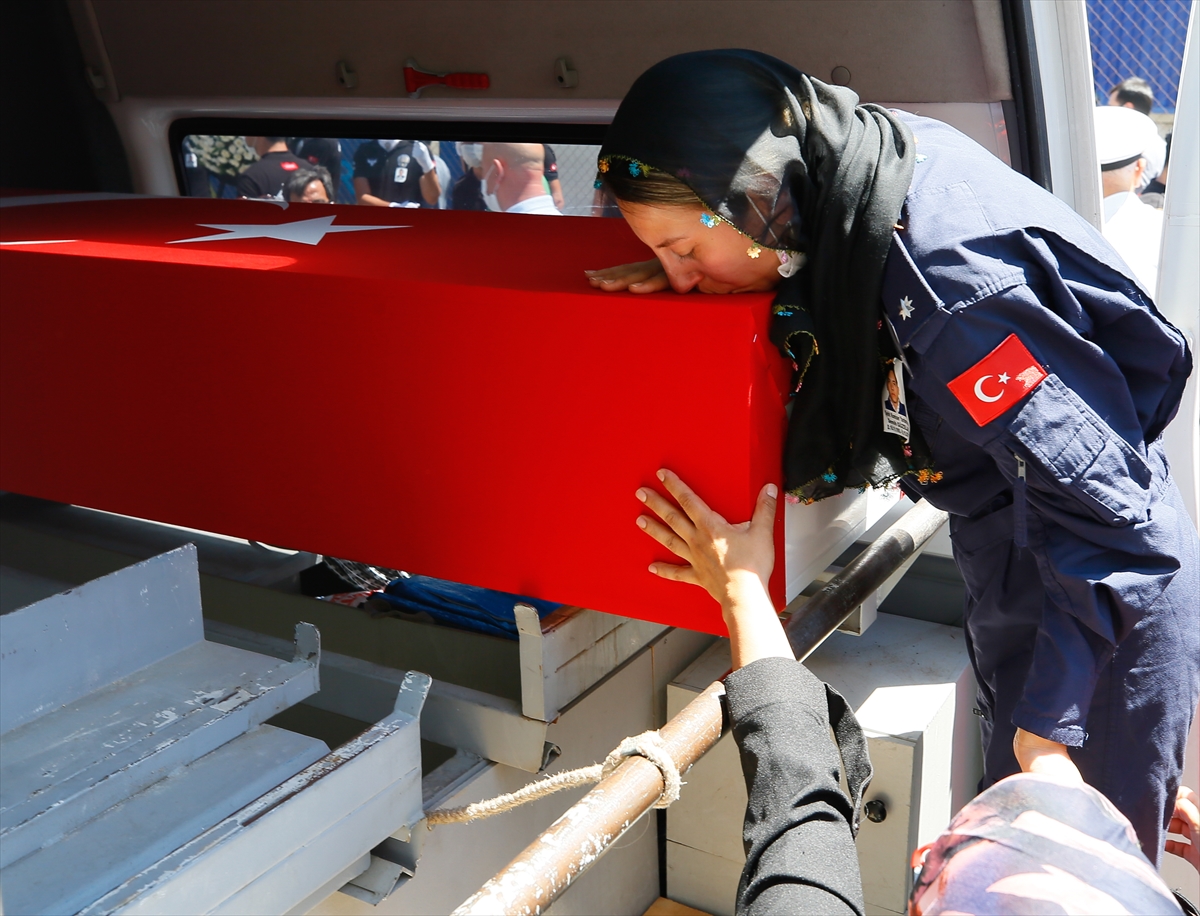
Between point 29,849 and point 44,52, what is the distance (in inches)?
114

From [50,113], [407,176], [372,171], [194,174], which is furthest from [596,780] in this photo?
[50,113]

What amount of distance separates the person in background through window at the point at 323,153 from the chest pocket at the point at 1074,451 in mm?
2561

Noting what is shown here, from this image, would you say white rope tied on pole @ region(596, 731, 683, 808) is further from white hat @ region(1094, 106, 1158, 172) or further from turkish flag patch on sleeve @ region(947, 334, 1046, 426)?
white hat @ region(1094, 106, 1158, 172)

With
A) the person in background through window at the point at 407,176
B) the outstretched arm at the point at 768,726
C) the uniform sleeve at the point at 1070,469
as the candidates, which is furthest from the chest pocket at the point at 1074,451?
the person in background through window at the point at 407,176

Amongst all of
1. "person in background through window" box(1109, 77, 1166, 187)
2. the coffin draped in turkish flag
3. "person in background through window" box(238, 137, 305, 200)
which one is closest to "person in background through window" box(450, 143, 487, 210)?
"person in background through window" box(238, 137, 305, 200)

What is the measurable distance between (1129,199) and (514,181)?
152cm

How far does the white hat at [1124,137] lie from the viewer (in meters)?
3.02

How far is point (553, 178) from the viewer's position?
2760 mm

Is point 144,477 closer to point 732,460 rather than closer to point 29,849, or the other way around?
point 29,849

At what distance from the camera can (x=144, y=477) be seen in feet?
5.90

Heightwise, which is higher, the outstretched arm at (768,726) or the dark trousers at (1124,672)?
the outstretched arm at (768,726)

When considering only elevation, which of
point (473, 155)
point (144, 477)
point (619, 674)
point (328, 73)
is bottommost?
point (619, 674)

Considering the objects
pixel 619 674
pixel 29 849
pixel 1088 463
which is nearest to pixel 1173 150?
pixel 1088 463

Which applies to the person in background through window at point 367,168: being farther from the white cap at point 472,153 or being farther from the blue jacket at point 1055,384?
the blue jacket at point 1055,384
